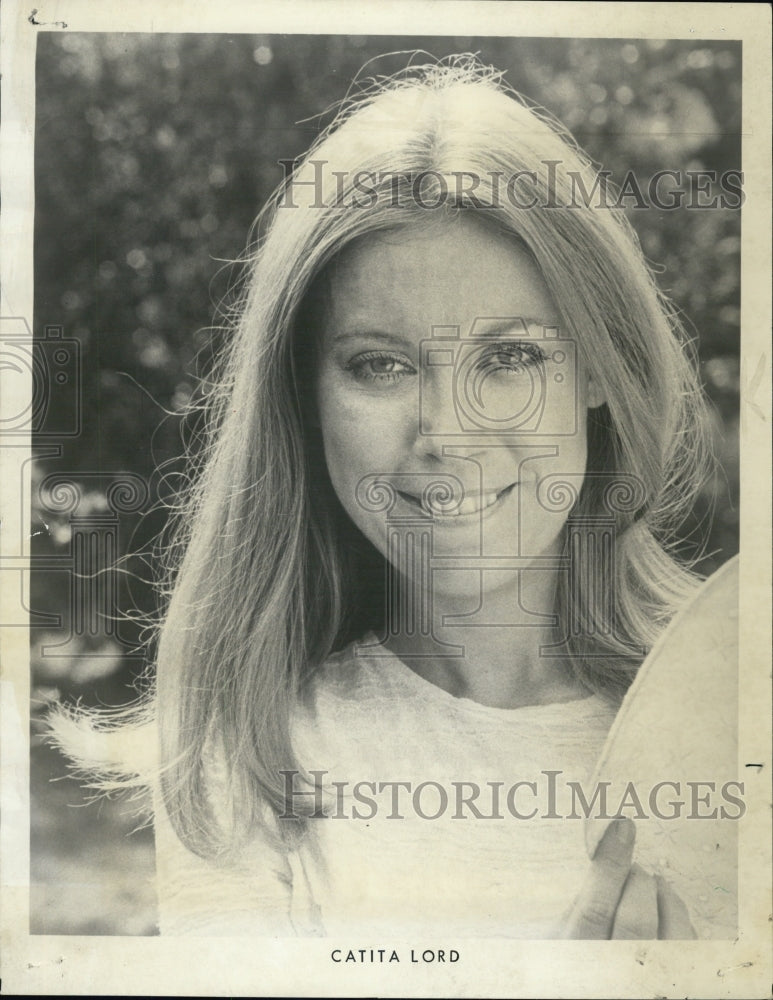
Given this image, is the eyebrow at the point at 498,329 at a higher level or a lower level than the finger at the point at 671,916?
higher

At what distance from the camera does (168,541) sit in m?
1.33

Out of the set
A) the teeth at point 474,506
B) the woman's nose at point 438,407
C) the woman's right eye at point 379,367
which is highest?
the woman's right eye at point 379,367

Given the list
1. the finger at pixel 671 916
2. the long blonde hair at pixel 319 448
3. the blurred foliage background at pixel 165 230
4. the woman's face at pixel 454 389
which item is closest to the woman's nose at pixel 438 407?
the woman's face at pixel 454 389

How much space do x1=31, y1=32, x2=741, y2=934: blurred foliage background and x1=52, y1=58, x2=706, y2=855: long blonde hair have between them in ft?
0.15

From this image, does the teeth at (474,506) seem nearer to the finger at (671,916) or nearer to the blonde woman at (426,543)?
the blonde woman at (426,543)

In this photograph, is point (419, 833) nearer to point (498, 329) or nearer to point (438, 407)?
point (438, 407)

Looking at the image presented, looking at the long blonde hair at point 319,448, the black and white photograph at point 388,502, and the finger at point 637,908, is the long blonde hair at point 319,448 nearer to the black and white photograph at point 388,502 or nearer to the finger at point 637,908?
the black and white photograph at point 388,502

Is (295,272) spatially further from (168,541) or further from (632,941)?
(632,941)

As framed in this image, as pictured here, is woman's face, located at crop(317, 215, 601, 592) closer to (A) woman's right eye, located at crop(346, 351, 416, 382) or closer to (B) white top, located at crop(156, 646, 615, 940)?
(A) woman's right eye, located at crop(346, 351, 416, 382)

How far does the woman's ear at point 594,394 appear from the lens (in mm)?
1308

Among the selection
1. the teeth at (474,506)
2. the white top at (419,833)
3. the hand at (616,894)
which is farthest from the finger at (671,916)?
the teeth at (474,506)

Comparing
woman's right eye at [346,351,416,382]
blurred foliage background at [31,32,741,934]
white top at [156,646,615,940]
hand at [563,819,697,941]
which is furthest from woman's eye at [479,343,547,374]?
hand at [563,819,697,941]

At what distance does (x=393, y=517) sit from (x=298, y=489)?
153 mm

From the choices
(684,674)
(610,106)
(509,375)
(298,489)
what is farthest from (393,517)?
(610,106)
